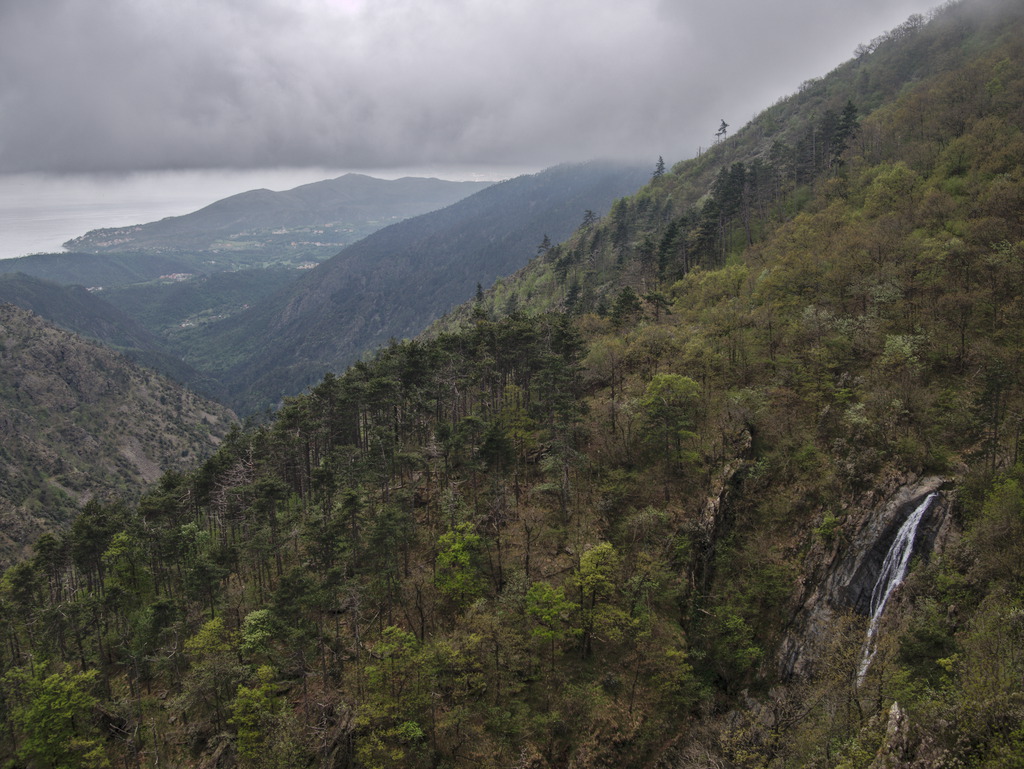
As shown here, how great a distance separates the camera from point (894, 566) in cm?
3238

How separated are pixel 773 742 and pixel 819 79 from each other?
705 feet

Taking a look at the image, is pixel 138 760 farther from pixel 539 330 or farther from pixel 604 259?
pixel 604 259

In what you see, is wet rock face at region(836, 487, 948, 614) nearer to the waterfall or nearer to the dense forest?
the waterfall

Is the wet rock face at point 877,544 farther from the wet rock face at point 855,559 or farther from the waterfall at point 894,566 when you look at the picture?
the waterfall at point 894,566

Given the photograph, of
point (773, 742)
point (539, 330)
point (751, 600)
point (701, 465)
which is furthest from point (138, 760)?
point (539, 330)

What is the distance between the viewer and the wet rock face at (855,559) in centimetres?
3250

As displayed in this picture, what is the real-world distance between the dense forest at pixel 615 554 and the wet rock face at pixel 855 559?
18.7 inches

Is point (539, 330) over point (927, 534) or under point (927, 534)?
over

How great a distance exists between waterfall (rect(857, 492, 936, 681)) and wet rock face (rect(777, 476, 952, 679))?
0.28m

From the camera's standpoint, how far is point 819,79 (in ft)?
581

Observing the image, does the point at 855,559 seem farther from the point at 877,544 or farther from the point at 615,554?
the point at 615,554

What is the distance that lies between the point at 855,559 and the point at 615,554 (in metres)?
→ 16.2

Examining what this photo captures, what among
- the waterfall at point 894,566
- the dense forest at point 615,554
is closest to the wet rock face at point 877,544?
the waterfall at point 894,566

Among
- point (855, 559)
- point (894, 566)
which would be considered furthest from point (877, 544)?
point (894, 566)
